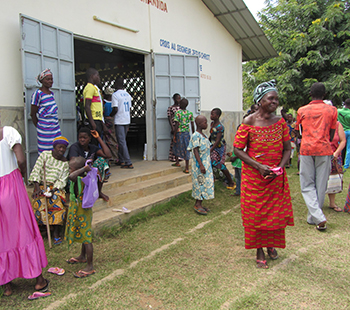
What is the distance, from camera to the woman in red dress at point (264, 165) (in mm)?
2852

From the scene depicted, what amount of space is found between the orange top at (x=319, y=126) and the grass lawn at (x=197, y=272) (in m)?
1.07

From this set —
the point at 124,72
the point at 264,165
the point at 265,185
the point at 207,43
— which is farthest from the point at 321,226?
the point at 124,72

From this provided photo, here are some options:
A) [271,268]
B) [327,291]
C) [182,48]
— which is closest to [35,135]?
[271,268]

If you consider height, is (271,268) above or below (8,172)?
below

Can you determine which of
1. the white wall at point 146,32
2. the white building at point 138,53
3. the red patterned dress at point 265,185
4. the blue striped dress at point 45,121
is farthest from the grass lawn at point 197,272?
the white wall at point 146,32

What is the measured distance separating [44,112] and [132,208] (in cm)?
185

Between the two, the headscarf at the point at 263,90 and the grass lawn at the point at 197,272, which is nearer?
the grass lawn at the point at 197,272

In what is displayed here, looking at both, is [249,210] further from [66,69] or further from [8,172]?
[66,69]

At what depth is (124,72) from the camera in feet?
32.8

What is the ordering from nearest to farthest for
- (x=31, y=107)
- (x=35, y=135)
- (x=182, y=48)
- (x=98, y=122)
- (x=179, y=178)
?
(x=31, y=107)
(x=35, y=135)
(x=98, y=122)
(x=179, y=178)
(x=182, y=48)

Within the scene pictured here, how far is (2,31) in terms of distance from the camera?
4.21m

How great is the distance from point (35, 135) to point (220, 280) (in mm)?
3398

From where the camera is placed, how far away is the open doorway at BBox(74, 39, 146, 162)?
8.85 m

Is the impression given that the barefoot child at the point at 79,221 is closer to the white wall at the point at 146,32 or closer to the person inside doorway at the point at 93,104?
the person inside doorway at the point at 93,104
